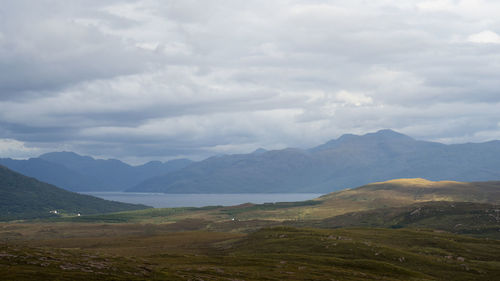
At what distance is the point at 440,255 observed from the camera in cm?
12419

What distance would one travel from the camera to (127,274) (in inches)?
2940

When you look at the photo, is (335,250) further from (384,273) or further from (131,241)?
(131,241)

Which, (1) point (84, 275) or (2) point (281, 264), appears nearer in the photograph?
(1) point (84, 275)

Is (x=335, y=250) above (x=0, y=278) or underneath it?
underneath

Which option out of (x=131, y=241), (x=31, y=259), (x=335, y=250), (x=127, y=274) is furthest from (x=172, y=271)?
(x=131, y=241)

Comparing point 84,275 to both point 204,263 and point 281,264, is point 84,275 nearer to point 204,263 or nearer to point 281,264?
point 204,263

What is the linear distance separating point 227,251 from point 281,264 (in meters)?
41.2

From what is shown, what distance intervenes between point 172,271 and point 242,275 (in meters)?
12.8

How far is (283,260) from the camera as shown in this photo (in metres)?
110

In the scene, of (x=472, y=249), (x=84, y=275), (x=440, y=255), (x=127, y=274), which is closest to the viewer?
(x=84, y=275)

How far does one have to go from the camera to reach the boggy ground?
7500 centimetres

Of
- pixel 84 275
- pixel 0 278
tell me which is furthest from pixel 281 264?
pixel 0 278

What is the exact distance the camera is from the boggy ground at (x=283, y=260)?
2953 inches

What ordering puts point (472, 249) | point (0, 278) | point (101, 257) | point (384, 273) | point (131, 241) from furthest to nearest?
point (131, 241), point (472, 249), point (384, 273), point (101, 257), point (0, 278)
